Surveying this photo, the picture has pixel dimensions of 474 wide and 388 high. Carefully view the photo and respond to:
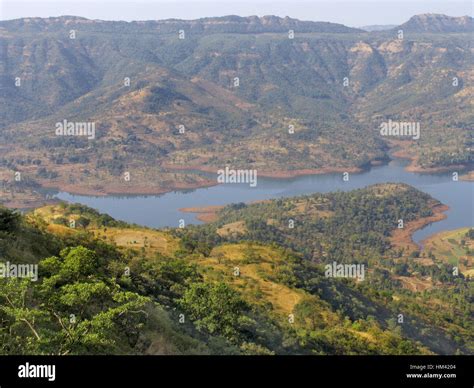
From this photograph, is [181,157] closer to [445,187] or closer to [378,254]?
[445,187]

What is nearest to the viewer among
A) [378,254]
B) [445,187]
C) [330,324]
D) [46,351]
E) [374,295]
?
[46,351]

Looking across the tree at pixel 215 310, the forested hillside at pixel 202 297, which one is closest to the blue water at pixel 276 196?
the forested hillside at pixel 202 297

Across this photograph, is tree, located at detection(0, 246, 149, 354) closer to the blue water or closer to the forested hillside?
the forested hillside

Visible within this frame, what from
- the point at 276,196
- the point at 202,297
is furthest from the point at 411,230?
the point at 202,297

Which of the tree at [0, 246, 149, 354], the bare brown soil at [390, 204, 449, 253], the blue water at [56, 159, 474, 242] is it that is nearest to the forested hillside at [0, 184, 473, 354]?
the tree at [0, 246, 149, 354]

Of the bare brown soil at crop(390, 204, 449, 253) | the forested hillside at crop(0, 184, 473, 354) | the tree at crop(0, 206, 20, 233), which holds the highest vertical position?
the tree at crop(0, 206, 20, 233)

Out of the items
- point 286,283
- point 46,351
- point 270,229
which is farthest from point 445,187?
point 46,351

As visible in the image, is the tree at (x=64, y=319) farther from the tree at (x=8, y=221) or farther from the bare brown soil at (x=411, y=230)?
the bare brown soil at (x=411, y=230)

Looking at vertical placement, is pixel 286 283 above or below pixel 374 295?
above
